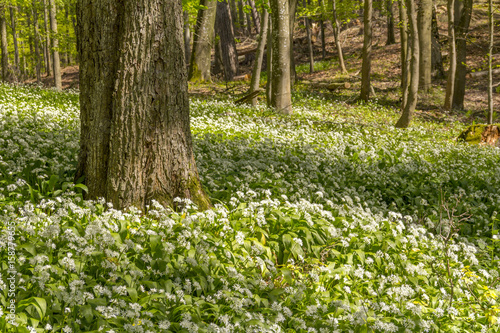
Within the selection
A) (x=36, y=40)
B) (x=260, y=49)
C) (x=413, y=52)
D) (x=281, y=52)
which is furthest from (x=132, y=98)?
(x=36, y=40)

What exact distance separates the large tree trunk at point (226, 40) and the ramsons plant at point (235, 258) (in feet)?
52.3

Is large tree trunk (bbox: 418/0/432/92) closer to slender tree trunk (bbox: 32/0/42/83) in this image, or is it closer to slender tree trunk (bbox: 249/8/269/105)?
slender tree trunk (bbox: 249/8/269/105)

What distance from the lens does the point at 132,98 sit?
441cm

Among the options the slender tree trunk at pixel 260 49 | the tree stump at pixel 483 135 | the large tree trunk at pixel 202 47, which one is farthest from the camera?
the large tree trunk at pixel 202 47

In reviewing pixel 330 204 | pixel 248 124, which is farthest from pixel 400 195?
pixel 248 124

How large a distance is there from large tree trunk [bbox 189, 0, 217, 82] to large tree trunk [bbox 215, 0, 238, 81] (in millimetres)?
2845

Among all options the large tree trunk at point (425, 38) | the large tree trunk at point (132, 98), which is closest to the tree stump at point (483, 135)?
the large tree trunk at point (425, 38)

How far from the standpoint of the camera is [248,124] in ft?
33.4

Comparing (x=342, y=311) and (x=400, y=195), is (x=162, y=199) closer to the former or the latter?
(x=342, y=311)

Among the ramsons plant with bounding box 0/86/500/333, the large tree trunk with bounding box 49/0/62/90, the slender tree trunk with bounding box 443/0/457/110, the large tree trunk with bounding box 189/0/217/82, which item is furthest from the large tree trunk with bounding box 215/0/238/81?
the ramsons plant with bounding box 0/86/500/333

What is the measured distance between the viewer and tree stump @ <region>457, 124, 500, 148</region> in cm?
1243

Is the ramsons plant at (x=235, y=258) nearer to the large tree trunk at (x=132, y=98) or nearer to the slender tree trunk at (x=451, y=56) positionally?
the large tree trunk at (x=132, y=98)

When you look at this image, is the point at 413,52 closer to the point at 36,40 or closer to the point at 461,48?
the point at 461,48

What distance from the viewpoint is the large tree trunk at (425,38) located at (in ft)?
57.3
